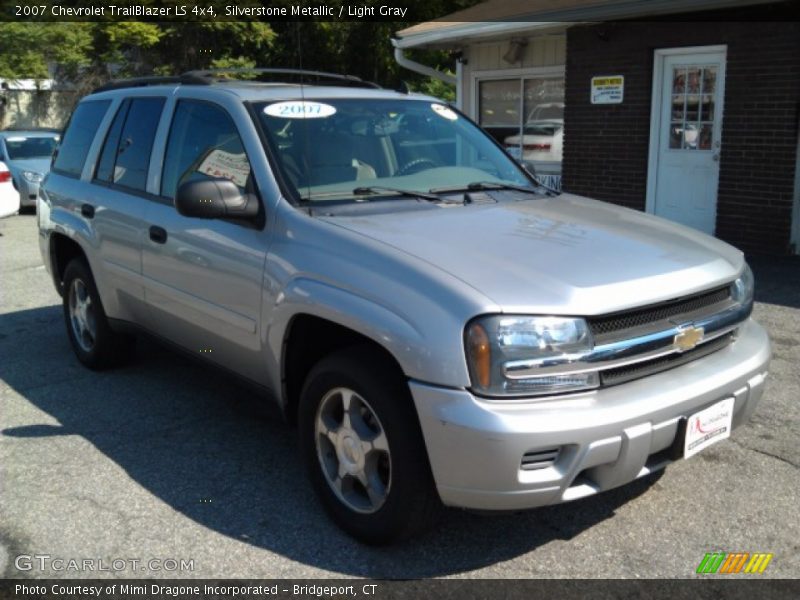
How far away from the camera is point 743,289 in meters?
3.65

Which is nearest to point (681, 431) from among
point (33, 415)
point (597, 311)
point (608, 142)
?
point (597, 311)

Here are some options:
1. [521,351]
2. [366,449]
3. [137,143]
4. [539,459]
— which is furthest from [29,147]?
[539,459]

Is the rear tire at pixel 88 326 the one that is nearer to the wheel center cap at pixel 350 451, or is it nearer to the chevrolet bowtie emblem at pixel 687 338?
the wheel center cap at pixel 350 451

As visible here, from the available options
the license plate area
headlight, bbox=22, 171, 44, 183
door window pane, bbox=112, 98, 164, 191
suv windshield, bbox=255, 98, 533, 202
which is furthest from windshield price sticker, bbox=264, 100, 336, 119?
headlight, bbox=22, 171, 44, 183

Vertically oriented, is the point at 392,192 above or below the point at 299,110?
below

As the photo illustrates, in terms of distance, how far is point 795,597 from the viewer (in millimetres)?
3012

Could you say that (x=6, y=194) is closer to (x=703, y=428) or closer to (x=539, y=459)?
(x=539, y=459)

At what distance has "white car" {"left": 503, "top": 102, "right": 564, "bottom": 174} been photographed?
39.7ft

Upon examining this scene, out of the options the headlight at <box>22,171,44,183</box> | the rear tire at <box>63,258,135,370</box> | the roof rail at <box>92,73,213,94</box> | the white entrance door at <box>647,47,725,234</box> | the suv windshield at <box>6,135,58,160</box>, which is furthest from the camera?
the suv windshield at <box>6,135,58,160</box>

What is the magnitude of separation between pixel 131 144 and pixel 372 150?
1686 millimetres

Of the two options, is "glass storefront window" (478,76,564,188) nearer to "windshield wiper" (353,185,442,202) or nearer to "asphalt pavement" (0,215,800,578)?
"asphalt pavement" (0,215,800,578)

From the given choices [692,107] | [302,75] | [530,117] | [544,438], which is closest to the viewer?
[544,438]

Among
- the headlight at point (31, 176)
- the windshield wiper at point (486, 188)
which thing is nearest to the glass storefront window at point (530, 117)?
the windshield wiper at point (486, 188)

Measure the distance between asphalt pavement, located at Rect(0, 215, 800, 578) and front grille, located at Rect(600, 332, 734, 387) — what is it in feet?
2.47
